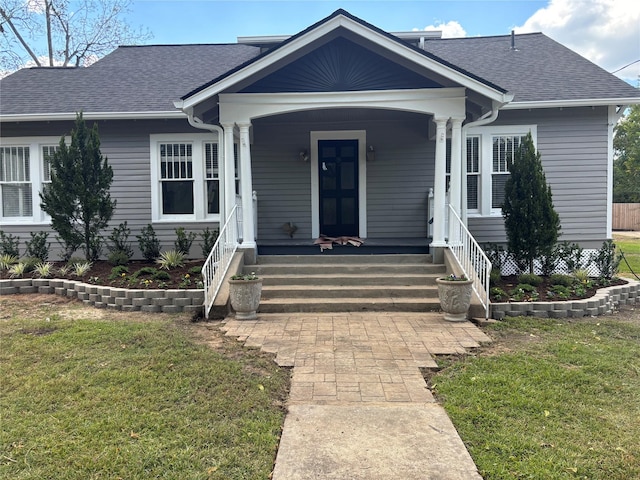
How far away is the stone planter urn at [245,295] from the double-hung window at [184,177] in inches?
149

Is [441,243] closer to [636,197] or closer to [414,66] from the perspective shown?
[414,66]

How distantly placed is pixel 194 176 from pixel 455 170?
5.43 m

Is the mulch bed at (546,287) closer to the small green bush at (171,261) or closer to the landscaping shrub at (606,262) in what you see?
the landscaping shrub at (606,262)

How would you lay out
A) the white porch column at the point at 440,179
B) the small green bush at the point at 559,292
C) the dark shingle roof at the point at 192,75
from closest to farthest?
the small green bush at the point at 559,292, the white porch column at the point at 440,179, the dark shingle roof at the point at 192,75

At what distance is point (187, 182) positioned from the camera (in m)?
9.38

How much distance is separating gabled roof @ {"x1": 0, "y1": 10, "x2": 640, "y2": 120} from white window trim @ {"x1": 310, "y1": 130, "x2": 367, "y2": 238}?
2.30 meters

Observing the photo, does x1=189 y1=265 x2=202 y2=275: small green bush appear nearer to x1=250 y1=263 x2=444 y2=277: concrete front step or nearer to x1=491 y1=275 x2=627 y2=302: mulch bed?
x1=250 y1=263 x2=444 y2=277: concrete front step

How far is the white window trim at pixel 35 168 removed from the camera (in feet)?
30.6

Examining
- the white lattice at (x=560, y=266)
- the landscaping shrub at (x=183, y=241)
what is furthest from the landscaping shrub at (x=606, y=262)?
the landscaping shrub at (x=183, y=241)

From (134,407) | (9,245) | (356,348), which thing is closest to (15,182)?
(9,245)

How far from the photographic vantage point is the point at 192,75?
10.5 metres

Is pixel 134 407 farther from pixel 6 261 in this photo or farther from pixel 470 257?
pixel 6 261

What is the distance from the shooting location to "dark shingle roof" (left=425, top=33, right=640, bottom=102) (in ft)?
27.8

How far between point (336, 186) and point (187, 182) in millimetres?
3280
